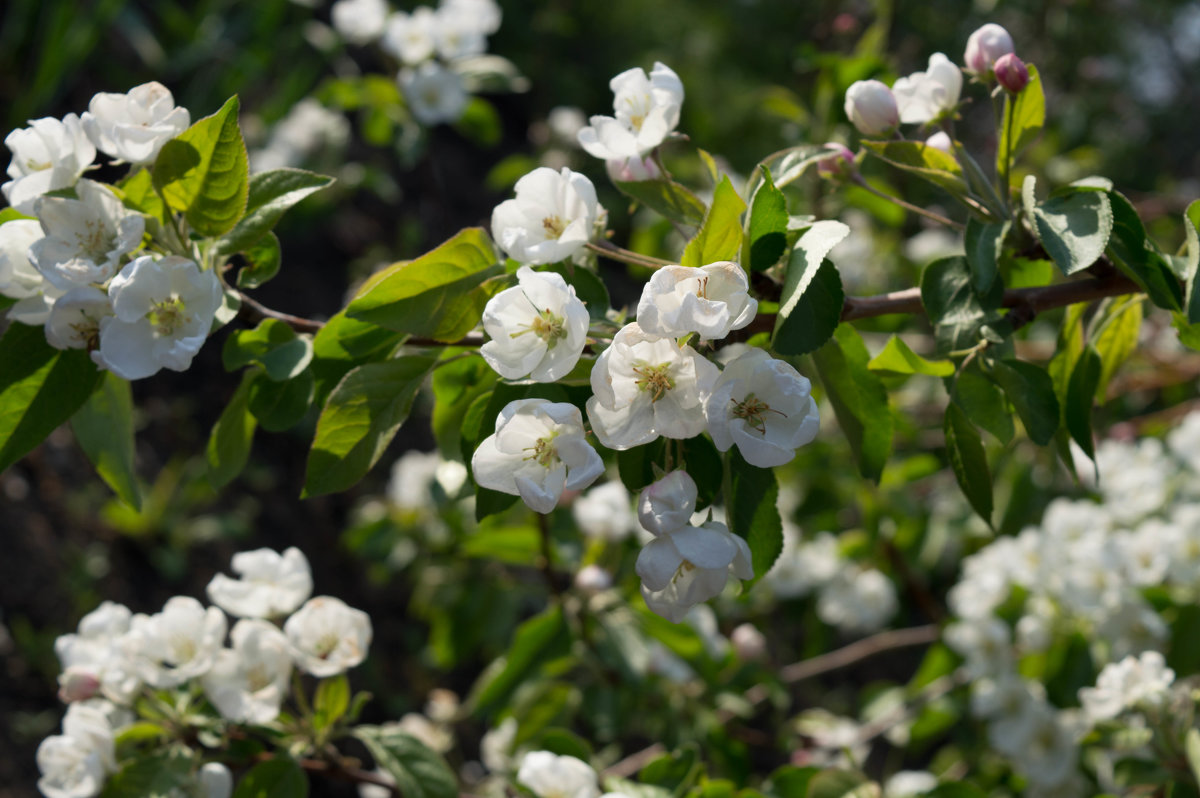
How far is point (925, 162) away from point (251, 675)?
891mm

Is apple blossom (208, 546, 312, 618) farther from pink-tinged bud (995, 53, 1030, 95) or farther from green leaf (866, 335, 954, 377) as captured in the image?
pink-tinged bud (995, 53, 1030, 95)

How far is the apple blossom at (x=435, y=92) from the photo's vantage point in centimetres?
206

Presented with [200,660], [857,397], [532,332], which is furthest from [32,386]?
[857,397]

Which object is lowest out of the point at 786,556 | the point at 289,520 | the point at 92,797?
the point at 289,520

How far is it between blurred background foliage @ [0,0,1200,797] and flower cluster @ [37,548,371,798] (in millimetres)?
522

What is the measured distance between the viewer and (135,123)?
0.80 meters

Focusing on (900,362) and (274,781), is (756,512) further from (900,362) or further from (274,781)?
(274,781)

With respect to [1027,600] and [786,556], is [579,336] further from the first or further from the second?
[786,556]

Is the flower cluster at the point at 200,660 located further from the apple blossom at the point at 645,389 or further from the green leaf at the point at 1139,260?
the green leaf at the point at 1139,260

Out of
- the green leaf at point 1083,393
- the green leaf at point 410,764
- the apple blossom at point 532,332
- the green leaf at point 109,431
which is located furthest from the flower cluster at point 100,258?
the green leaf at point 1083,393

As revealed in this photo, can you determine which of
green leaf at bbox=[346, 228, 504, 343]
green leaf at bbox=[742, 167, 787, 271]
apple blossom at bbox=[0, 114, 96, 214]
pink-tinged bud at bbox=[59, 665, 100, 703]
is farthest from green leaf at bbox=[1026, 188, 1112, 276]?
pink-tinged bud at bbox=[59, 665, 100, 703]

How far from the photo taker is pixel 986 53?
35.4 inches

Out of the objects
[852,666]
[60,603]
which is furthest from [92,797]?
[852,666]

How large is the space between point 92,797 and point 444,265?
69 centimetres
